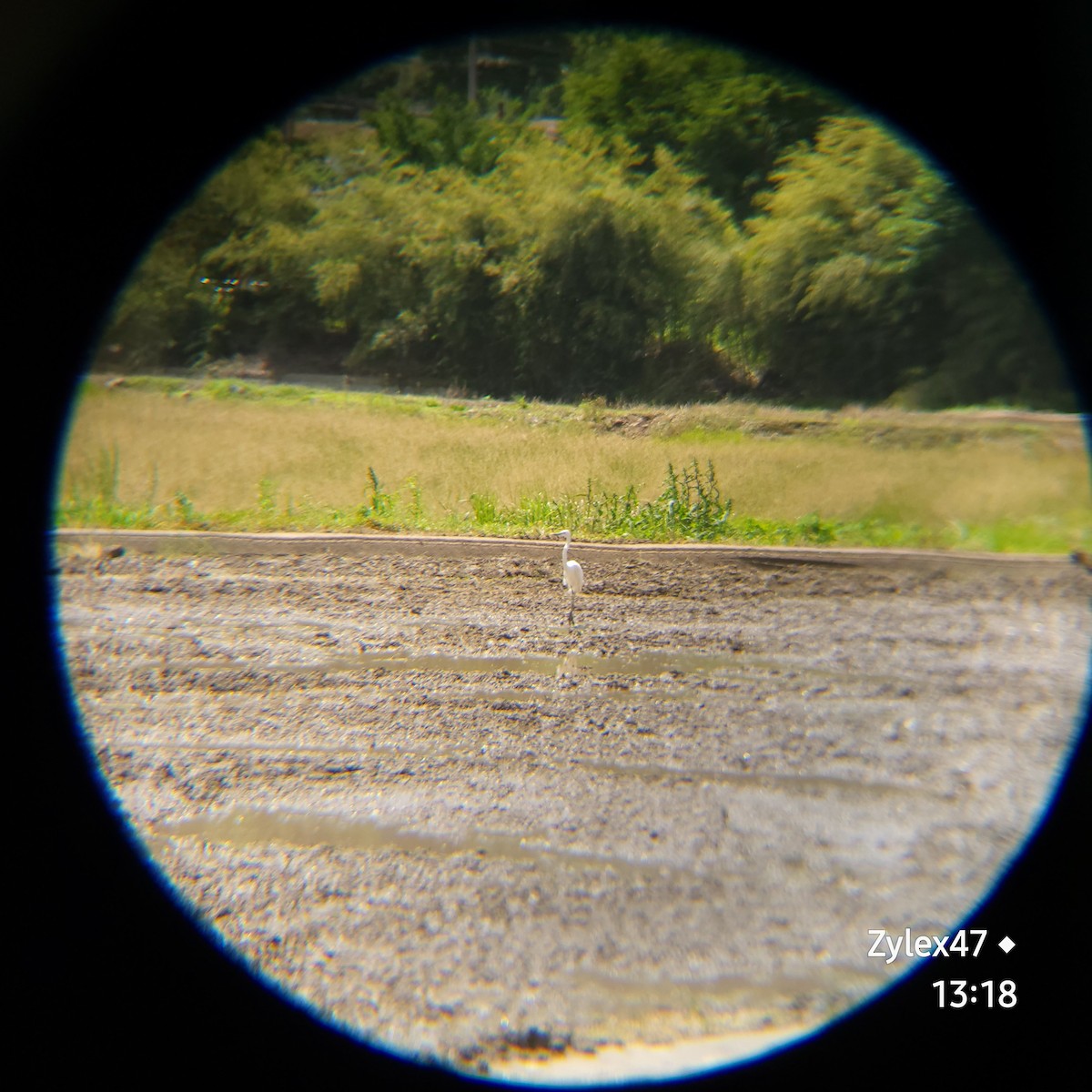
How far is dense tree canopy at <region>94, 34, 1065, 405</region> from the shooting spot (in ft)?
Result: 18.9

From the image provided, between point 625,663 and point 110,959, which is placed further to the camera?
point 625,663

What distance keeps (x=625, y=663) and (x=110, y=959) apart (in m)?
2.69

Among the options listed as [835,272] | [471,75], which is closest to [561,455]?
[835,272]

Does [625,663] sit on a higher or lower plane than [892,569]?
lower

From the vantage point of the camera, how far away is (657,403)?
262 inches

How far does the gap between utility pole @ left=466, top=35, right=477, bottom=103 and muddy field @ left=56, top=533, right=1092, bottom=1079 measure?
3758mm

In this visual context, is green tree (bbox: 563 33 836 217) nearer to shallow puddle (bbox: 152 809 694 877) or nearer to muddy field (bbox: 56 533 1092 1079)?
muddy field (bbox: 56 533 1092 1079)

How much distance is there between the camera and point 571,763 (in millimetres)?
3939

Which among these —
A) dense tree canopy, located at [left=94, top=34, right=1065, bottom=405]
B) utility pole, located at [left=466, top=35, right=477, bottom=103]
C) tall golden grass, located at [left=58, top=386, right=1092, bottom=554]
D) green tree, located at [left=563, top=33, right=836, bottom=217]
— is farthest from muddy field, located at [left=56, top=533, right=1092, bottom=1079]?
utility pole, located at [left=466, top=35, right=477, bottom=103]

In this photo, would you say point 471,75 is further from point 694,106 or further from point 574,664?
point 574,664

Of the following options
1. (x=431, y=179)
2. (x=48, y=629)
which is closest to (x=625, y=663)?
(x=48, y=629)

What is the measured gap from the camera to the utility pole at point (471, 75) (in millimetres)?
6430

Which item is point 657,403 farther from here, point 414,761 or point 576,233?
point 414,761
